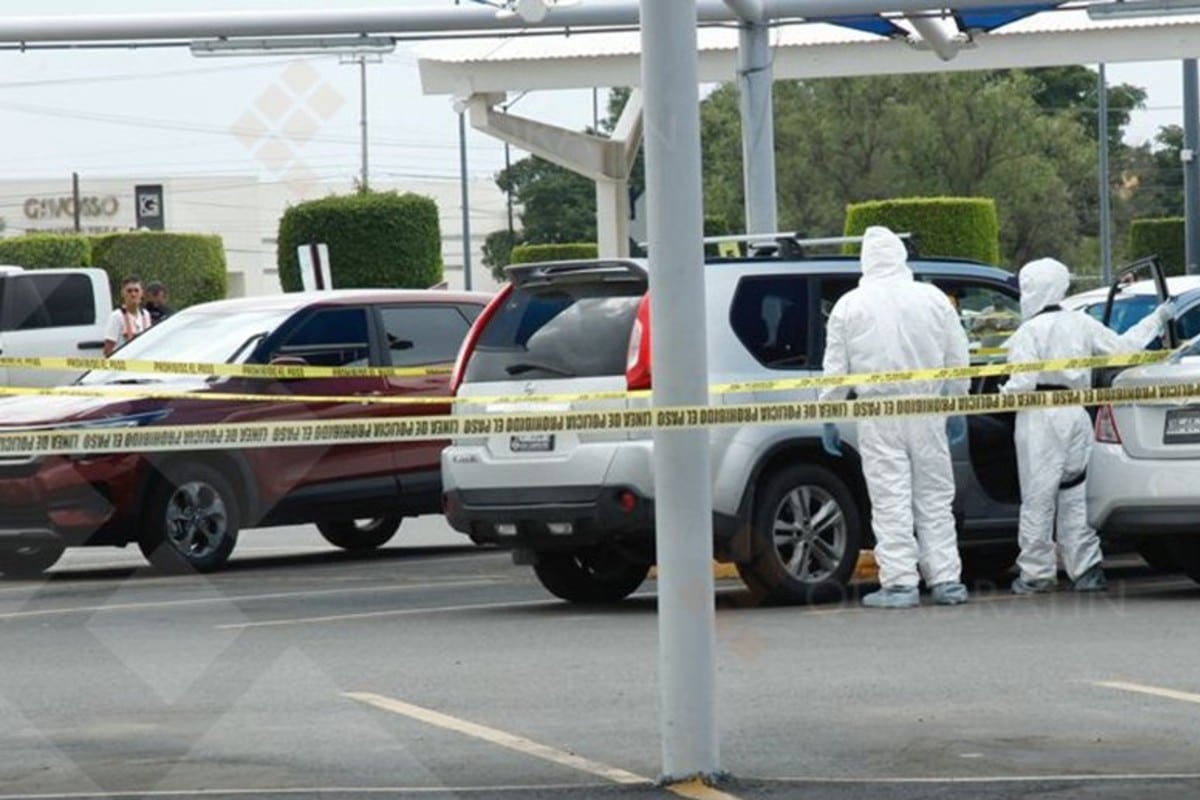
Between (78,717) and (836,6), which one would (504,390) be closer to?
(78,717)

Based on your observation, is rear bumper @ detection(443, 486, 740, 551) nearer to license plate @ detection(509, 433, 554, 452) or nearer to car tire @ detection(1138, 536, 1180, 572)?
license plate @ detection(509, 433, 554, 452)

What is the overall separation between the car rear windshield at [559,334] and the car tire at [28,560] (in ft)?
13.2

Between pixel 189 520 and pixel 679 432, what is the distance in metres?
8.72

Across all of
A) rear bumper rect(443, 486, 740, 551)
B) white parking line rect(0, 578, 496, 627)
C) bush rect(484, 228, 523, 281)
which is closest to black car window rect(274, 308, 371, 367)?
white parking line rect(0, 578, 496, 627)

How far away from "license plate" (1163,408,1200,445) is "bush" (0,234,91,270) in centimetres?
4176

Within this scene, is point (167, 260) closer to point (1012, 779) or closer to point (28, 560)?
Answer: point (28, 560)

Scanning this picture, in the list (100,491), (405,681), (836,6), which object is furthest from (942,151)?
(405,681)

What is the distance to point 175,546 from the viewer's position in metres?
16.0

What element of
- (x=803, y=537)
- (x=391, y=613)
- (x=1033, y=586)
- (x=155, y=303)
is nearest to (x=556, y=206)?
(x=155, y=303)

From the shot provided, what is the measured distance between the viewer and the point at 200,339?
54.9 feet

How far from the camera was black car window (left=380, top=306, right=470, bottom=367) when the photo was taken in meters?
17.2

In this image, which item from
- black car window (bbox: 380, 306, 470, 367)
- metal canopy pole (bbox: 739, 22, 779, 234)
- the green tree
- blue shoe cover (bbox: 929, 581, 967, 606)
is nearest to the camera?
blue shoe cover (bbox: 929, 581, 967, 606)

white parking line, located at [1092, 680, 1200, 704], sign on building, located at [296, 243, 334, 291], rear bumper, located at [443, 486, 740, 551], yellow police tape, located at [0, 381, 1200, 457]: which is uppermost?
sign on building, located at [296, 243, 334, 291]

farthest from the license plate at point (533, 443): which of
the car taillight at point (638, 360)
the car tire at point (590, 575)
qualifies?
the car tire at point (590, 575)
